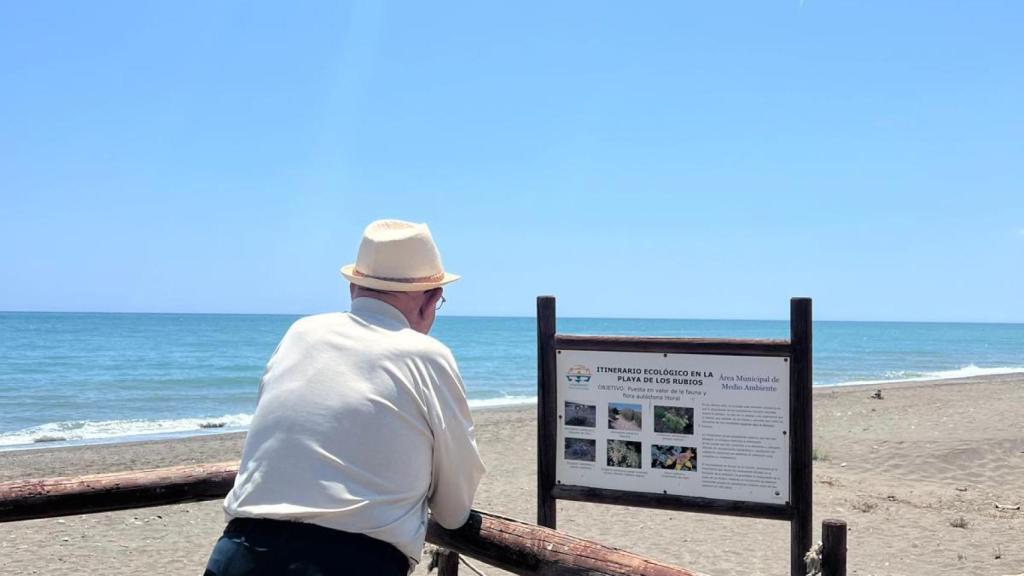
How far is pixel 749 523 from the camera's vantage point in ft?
29.3

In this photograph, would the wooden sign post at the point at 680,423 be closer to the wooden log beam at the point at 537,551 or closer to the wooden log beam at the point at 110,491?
the wooden log beam at the point at 537,551

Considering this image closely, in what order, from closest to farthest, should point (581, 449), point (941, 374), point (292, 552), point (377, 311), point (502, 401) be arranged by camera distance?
point (292, 552) → point (377, 311) → point (581, 449) → point (502, 401) → point (941, 374)

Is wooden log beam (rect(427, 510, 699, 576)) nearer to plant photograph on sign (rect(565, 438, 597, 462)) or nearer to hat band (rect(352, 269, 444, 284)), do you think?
hat band (rect(352, 269, 444, 284))

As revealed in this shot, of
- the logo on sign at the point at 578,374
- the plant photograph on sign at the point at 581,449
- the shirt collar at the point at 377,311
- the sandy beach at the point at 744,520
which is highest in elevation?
the shirt collar at the point at 377,311

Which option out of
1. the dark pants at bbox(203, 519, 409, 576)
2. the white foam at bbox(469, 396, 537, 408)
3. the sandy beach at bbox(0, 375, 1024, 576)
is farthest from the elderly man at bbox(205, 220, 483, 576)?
the white foam at bbox(469, 396, 537, 408)

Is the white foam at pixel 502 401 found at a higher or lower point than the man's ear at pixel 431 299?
lower

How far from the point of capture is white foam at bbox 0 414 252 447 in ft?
55.3

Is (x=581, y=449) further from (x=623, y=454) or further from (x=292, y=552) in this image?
(x=292, y=552)

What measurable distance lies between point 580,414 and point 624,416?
24 cm

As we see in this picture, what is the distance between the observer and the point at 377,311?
2.35m

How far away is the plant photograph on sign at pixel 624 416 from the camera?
4.23m

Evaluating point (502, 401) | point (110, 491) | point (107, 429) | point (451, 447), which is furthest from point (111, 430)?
point (451, 447)

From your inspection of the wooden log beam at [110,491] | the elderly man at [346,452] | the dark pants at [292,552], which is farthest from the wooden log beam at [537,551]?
the wooden log beam at [110,491]

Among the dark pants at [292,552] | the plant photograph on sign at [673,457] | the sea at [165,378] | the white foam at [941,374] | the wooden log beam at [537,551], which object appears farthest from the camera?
the white foam at [941,374]
